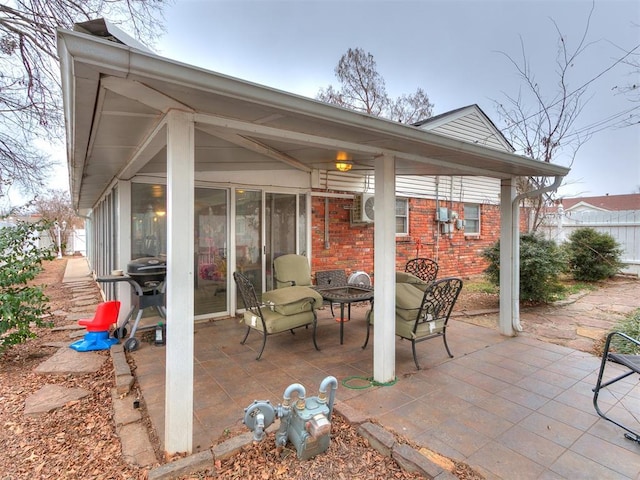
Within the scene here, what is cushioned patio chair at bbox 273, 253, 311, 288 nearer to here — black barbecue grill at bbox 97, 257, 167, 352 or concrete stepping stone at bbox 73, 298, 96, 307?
black barbecue grill at bbox 97, 257, 167, 352

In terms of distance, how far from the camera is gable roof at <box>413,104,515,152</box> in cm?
849

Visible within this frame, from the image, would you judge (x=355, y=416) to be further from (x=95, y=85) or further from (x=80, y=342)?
(x=80, y=342)

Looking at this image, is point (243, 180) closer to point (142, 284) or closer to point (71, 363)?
point (142, 284)

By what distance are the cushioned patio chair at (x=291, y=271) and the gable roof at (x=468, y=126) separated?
209 inches

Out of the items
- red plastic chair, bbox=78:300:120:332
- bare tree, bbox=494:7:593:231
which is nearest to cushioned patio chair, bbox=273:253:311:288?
red plastic chair, bbox=78:300:120:332

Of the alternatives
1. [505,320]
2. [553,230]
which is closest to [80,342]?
[505,320]

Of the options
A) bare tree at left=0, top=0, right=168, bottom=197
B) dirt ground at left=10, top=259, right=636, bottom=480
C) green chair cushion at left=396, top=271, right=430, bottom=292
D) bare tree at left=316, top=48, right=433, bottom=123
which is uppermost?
bare tree at left=316, top=48, right=433, bottom=123

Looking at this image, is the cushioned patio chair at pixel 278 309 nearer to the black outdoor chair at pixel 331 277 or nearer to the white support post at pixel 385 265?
the white support post at pixel 385 265

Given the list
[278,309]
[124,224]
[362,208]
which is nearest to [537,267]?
[362,208]

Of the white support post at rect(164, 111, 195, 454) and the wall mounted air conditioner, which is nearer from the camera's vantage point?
the white support post at rect(164, 111, 195, 454)

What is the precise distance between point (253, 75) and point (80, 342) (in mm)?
9108

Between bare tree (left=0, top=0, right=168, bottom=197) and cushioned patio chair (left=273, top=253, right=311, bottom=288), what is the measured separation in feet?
14.1

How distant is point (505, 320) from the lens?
15.2ft

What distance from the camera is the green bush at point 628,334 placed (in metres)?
3.87
